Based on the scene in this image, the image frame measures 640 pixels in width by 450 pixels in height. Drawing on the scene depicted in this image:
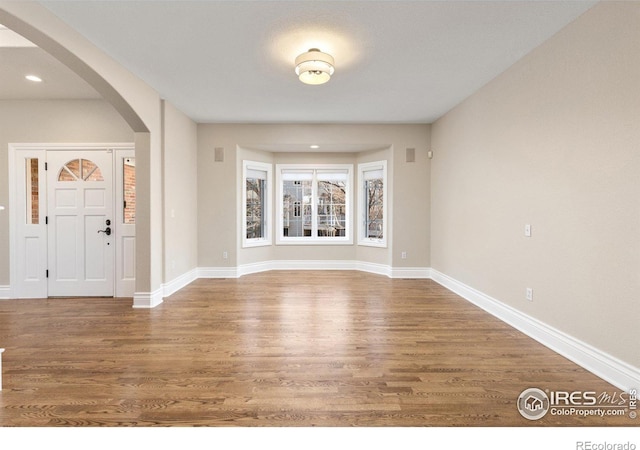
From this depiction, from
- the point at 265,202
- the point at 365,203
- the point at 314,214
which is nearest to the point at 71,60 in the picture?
the point at 265,202

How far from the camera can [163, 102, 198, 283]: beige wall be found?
4.49 m

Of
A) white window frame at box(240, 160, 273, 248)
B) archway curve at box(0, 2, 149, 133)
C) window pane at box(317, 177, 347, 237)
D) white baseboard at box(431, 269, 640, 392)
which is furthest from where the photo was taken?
window pane at box(317, 177, 347, 237)

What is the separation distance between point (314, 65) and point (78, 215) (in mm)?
3905

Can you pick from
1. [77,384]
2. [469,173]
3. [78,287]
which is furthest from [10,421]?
[469,173]

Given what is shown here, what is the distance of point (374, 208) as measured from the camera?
6.57 m

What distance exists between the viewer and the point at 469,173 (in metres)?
4.35

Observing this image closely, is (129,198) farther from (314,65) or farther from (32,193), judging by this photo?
(314,65)

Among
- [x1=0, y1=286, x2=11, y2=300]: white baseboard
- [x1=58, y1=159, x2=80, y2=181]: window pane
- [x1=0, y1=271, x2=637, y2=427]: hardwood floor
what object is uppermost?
[x1=58, y1=159, x2=80, y2=181]: window pane

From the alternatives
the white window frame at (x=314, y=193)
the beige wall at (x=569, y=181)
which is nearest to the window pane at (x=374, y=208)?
the white window frame at (x=314, y=193)

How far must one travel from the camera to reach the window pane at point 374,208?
6.45 meters

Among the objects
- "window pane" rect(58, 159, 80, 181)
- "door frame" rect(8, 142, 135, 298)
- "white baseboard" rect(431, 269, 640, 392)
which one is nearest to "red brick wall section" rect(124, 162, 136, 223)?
"door frame" rect(8, 142, 135, 298)

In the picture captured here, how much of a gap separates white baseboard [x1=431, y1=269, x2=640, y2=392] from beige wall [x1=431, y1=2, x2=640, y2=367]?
60mm

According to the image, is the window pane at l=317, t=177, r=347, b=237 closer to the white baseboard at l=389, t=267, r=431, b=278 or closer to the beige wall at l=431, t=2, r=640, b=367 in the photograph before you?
the white baseboard at l=389, t=267, r=431, b=278

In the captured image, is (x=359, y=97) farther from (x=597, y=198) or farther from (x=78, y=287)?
(x=78, y=287)
